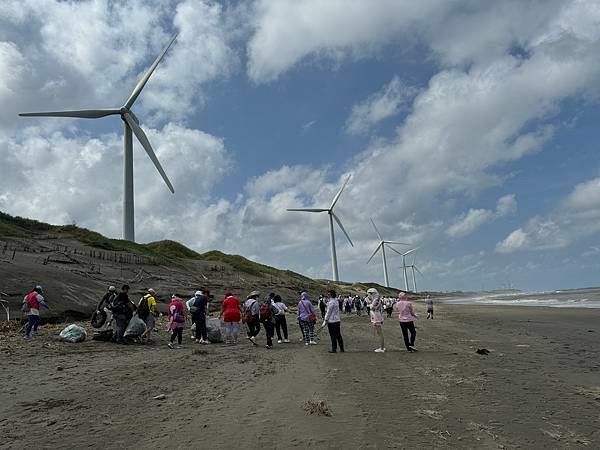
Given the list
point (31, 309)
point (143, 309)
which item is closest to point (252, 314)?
point (143, 309)

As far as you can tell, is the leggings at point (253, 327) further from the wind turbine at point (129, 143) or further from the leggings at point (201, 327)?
the wind turbine at point (129, 143)

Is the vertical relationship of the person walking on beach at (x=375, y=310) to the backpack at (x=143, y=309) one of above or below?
below

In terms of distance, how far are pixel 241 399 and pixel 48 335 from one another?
12609mm

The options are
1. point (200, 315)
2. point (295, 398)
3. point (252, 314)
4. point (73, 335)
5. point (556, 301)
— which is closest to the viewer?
point (295, 398)

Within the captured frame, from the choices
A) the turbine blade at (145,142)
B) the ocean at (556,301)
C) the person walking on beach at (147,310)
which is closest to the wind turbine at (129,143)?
the turbine blade at (145,142)

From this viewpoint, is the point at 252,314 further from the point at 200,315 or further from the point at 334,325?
the point at 334,325

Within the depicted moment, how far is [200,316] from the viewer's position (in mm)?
17516

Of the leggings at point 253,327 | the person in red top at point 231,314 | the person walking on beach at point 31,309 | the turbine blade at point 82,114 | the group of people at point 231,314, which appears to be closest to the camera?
the group of people at point 231,314

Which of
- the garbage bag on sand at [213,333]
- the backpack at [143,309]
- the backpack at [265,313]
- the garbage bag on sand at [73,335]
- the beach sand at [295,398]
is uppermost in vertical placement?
the backpack at [143,309]

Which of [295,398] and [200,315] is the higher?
[200,315]

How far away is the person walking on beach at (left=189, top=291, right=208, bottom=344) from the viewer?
55.6 ft

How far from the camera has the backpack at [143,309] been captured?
17250mm

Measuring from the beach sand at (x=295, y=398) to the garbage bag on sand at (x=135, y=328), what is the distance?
165cm

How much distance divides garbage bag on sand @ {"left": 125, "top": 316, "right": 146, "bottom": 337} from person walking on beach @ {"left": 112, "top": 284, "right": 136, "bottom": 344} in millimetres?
177
